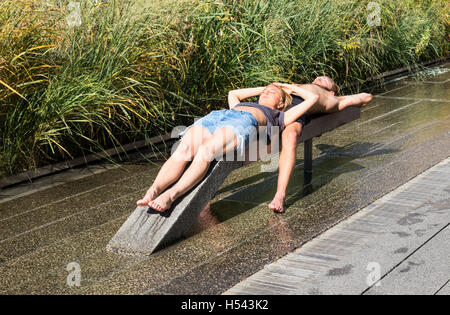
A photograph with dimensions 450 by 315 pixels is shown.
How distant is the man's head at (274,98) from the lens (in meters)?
5.30

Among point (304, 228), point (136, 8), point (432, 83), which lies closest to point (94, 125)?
point (136, 8)

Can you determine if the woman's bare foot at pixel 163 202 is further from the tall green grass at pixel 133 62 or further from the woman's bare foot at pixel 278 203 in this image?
the tall green grass at pixel 133 62

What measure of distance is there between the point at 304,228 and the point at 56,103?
8.47 ft

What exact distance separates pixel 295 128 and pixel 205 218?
0.99m

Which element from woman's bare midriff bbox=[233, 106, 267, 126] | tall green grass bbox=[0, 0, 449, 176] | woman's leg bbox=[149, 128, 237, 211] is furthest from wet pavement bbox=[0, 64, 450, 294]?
woman's bare midriff bbox=[233, 106, 267, 126]

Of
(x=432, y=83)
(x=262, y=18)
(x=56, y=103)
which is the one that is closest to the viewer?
(x=56, y=103)

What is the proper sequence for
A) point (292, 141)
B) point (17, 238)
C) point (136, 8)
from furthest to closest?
point (136, 8) < point (292, 141) < point (17, 238)

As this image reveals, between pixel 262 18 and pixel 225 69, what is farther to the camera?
pixel 262 18

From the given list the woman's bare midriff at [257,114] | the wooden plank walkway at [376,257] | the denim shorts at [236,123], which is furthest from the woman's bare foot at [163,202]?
the woman's bare midriff at [257,114]

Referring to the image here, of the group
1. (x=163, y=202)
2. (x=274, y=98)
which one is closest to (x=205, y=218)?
(x=163, y=202)

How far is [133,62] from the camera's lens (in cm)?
637

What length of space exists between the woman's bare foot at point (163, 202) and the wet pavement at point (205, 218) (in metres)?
0.26

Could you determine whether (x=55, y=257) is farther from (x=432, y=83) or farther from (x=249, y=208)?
(x=432, y=83)

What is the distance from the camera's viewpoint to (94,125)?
21.1ft
